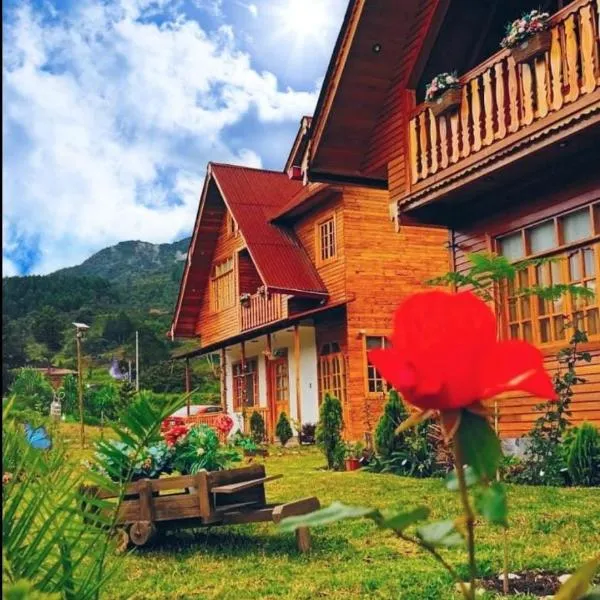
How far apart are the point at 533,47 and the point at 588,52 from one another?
0.62 metres

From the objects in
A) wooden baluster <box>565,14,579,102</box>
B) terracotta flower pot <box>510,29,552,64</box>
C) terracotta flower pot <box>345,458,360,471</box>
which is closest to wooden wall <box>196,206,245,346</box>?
terracotta flower pot <box>345,458,360,471</box>

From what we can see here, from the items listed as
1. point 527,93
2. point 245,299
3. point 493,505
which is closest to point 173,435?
point 527,93

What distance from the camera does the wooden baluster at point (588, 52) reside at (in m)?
6.57

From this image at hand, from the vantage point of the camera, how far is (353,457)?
11.0 m

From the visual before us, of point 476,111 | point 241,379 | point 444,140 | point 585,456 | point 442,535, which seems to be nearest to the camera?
point 442,535

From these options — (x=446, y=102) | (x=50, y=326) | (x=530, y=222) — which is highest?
(x=50, y=326)

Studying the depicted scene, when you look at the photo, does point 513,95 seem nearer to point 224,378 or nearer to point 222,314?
point 222,314

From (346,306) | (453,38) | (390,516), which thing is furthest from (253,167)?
(390,516)

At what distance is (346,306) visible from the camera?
53.7 ft

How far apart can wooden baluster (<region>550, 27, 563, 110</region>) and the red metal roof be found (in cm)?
1024

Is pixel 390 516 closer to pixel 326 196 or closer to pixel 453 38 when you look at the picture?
pixel 453 38

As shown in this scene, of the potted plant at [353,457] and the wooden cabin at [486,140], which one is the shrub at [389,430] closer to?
the potted plant at [353,457]

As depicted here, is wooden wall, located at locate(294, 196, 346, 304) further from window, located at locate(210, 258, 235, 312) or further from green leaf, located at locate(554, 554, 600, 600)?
green leaf, located at locate(554, 554, 600, 600)

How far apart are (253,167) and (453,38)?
1232 centimetres
